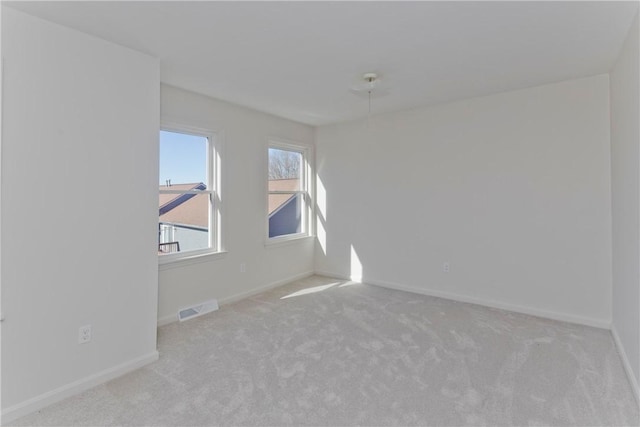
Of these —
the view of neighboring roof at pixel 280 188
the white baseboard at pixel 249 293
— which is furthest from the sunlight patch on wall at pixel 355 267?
the view of neighboring roof at pixel 280 188

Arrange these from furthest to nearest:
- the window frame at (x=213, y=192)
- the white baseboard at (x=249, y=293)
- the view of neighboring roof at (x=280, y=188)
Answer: the view of neighboring roof at (x=280, y=188)
the window frame at (x=213, y=192)
the white baseboard at (x=249, y=293)

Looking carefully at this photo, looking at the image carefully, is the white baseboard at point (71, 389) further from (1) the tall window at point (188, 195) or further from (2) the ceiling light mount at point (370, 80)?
(2) the ceiling light mount at point (370, 80)

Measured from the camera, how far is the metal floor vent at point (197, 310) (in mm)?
3342

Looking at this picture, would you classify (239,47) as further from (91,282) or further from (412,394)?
(412,394)

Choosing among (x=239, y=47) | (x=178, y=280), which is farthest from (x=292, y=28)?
(x=178, y=280)

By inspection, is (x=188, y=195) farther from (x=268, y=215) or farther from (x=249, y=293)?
(x=249, y=293)

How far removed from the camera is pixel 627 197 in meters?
2.36

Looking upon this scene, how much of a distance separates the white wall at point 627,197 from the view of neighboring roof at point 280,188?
3643 mm

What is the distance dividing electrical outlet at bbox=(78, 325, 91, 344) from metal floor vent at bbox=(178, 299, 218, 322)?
3.64 ft

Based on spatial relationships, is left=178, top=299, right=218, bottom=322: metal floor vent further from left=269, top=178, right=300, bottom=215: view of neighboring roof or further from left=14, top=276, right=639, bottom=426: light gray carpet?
left=269, top=178, right=300, bottom=215: view of neighboring roof

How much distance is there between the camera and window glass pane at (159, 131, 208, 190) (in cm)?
337

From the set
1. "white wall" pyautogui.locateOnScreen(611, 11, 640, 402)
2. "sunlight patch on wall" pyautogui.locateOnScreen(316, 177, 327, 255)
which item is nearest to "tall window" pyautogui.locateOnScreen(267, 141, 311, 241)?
"sunlight patch on wall" pyautogui.locateOnScreen(316, 177, 327, 255)

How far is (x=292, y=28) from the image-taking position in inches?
85.0

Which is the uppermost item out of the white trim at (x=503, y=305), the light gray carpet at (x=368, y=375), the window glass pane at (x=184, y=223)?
the window glass pane at (x=184, y=223)
